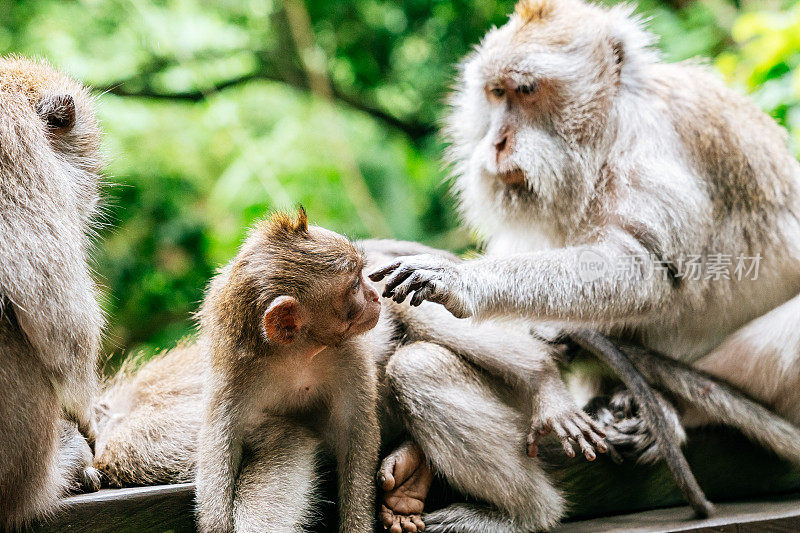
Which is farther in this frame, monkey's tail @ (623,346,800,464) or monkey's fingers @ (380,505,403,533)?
monkey's tail @ (623,346,800,464)

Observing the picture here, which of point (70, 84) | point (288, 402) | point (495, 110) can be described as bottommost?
point (288, 402)

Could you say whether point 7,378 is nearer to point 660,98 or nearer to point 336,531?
point 336,531

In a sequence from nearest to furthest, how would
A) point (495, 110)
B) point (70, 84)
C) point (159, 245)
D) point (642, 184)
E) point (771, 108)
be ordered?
point (70, 84)
point (642, 184)
point (495, 110)
point (771, 108)
point (159, 245)

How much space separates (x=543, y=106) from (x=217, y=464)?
2.18 metres

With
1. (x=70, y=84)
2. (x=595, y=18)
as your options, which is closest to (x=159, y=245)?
(x=70, y=84)

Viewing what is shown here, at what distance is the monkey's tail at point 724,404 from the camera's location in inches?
132

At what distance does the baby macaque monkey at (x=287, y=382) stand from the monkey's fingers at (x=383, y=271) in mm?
60

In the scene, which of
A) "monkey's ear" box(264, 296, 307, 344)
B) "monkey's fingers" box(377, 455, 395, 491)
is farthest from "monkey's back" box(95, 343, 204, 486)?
"monkey's fingers" box(377, 455, 395, 491)

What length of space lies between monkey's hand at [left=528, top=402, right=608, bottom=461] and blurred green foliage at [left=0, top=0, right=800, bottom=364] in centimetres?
499

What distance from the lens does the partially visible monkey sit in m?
2.40

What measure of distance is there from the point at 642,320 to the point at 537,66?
4.18 feet

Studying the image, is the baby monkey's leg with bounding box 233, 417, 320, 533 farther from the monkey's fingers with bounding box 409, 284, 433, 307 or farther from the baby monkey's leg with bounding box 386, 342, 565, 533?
the monkey's fingers with bounding box 409, 284, 433, 307

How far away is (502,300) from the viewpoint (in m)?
3.14

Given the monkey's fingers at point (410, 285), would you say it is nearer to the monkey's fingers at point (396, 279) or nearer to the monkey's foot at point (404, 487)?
the monkey's fingers at point (396, 279)
